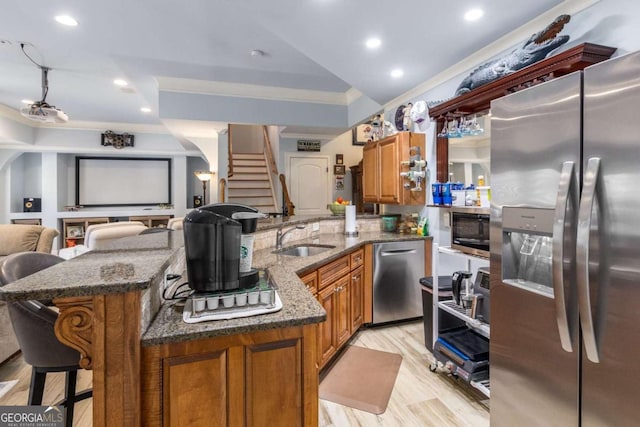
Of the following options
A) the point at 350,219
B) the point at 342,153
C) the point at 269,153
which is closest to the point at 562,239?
the point at 350,219

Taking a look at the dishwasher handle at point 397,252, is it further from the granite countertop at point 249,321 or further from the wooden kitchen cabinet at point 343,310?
the granite countertop at point 249,321

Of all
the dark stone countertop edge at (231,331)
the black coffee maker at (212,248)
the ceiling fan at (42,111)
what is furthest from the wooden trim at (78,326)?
the ceiling fan at (42,111)

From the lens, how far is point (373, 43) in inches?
100.0

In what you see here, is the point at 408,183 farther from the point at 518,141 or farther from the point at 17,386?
the point at 17,386

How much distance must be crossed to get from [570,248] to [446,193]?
1666mm

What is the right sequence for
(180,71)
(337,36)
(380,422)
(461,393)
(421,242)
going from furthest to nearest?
1. (180,71)
2. (421,242)
3. (337,36)
4. (461,393)
5. (380,422)

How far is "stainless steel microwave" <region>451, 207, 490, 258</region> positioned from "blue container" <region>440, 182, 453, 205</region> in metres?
0.35

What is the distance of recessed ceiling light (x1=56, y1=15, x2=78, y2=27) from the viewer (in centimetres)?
273

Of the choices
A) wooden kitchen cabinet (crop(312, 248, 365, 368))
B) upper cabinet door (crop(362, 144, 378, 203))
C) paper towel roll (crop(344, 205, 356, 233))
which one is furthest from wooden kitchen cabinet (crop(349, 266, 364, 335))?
upper cabinet door (crop(362, 144, 378, 203))

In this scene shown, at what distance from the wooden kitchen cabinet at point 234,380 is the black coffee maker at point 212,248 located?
0.24 meters

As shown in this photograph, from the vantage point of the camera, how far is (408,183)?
338 centimetres

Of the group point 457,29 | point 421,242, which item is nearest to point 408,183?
point 421,242

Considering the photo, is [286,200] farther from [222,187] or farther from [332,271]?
[332,271]

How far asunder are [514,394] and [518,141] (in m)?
1.20
